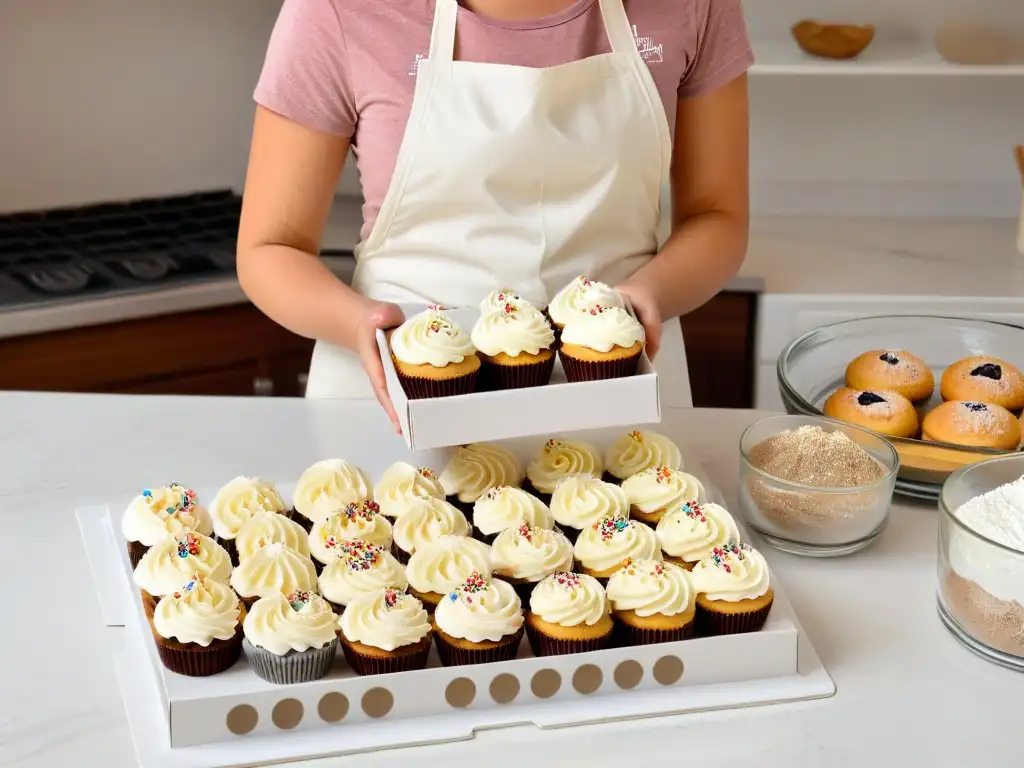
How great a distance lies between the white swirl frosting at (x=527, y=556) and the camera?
1093 mm

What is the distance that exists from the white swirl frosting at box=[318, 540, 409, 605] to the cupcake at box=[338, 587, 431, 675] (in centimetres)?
3

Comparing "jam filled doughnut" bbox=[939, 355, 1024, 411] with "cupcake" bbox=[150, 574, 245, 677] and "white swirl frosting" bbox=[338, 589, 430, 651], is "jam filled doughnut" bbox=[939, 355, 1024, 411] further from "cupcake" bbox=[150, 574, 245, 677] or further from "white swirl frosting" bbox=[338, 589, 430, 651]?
"cupcake" bbox=[150, 574, 245, 677]

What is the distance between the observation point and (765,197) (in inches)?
110

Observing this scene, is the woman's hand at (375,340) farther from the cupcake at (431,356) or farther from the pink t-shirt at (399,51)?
the pink t-shirt at (399,51)

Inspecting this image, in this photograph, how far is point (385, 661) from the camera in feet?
3.25

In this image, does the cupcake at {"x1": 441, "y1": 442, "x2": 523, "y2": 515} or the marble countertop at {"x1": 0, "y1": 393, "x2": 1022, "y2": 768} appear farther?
the cupcake at {"x1": 441, "y1": 442, "x2": 523, "y2": 515}

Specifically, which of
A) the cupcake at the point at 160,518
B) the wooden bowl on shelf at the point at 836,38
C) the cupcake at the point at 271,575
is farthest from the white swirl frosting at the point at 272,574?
the wooden bowl on shelf at the point at 836,38

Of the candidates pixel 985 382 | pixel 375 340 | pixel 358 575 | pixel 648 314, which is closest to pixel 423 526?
pixel 358 575

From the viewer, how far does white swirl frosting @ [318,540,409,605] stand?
3.49 feet

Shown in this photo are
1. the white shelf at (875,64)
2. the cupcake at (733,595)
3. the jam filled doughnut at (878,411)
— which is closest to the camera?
the cupcake at (733,595)

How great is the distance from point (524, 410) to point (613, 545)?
0.47ft

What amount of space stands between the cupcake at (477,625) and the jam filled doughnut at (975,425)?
1.89ft

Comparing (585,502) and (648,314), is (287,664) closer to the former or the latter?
(585,502)

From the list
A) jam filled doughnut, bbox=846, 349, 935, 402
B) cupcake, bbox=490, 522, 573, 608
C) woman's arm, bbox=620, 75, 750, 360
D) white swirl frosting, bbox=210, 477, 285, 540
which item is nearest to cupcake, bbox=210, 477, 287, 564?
white swirl frosting, bbox=210, 477, 285, 540
